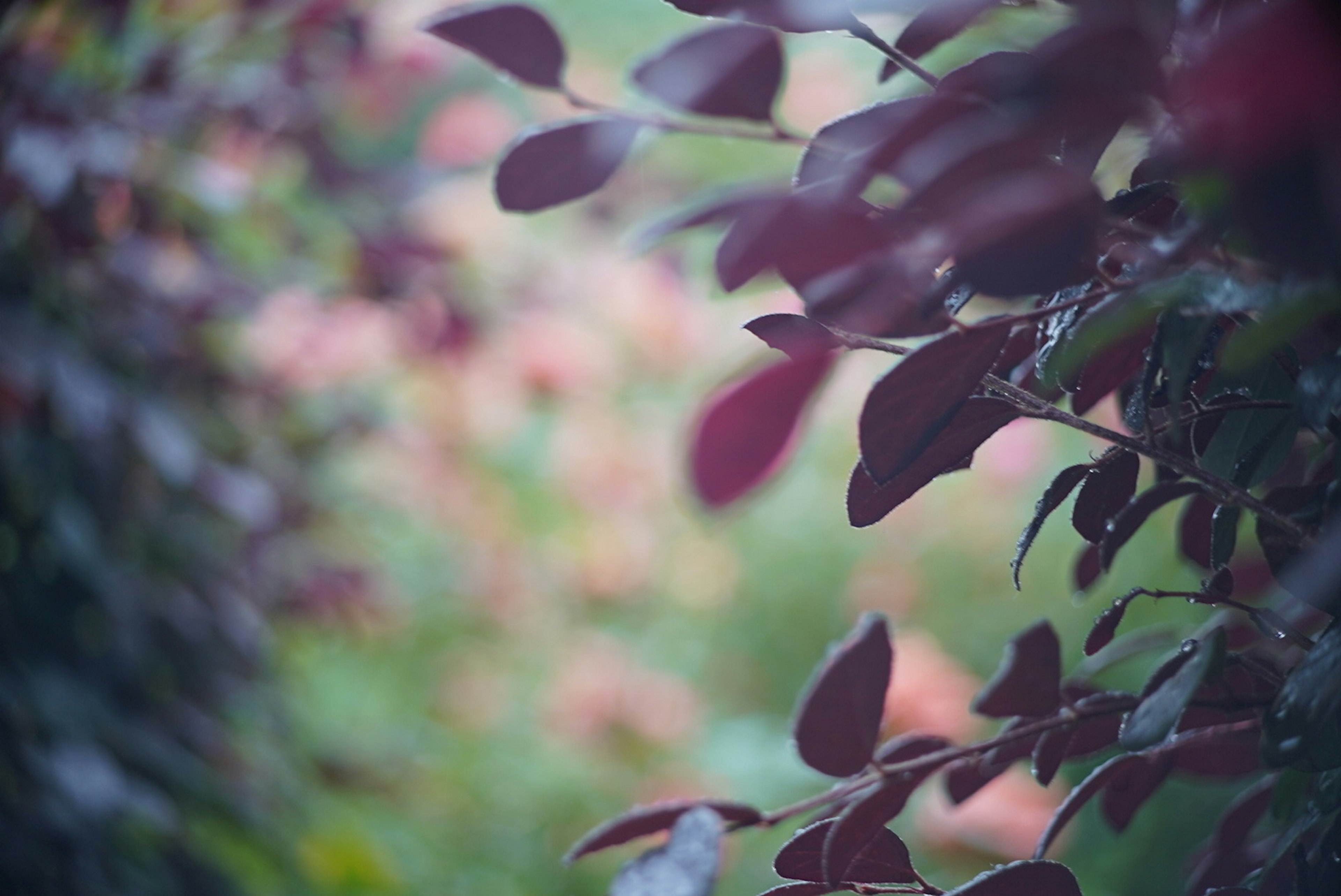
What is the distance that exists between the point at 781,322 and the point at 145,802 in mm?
916

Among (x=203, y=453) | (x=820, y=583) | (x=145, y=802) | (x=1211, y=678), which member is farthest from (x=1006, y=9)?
(x=820, y=583)

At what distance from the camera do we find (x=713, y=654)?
2.53 metres

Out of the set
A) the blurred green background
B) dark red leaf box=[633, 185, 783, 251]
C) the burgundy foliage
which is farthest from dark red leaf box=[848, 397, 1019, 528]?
the blurred green background

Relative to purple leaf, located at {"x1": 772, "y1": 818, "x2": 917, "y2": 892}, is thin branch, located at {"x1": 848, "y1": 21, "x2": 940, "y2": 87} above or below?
above

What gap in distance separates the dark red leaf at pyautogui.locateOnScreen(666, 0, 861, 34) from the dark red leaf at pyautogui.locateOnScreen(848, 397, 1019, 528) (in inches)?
5.2

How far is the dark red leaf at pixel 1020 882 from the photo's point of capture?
1.08 feet

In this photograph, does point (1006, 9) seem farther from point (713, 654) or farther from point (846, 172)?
point (713, 654)

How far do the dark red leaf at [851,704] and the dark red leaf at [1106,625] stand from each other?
0.08m

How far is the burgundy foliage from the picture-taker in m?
0.22

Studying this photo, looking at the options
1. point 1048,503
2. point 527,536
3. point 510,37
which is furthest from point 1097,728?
point 527,536

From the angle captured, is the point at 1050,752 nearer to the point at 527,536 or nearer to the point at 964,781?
the point at 964,781

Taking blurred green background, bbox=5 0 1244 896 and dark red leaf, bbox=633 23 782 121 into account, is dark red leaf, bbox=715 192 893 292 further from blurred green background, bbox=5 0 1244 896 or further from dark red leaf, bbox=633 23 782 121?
blurred green background, bbox=5 0 1244 896

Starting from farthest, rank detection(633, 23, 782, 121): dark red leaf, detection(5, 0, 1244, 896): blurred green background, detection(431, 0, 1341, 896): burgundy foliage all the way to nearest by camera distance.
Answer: detection(5, 0, 1244, 896): blurred green background
detection(633, 23, 782, 121): dark red leaf
detection(431, 0, 1341, 896): burgundy foliage

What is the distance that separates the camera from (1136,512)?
392 mm
